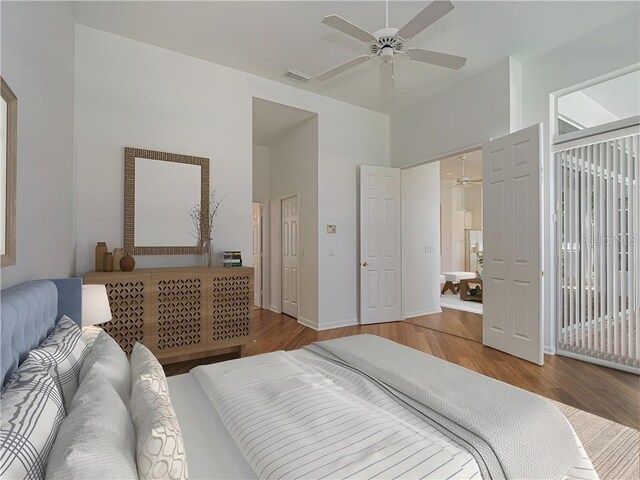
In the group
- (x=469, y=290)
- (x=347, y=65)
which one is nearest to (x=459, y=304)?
(x=469, y=290)

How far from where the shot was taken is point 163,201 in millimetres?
3547

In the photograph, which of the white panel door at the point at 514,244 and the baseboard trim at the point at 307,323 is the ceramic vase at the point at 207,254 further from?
the white panel door at the point at 514,244

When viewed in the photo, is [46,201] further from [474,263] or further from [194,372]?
[474,263]

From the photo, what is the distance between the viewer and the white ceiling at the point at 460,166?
7.19 meters

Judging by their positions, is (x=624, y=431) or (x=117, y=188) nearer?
(x=624, y=431)

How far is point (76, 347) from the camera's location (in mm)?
1391

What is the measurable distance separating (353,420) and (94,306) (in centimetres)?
183

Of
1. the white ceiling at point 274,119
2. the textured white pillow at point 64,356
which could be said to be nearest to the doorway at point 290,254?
the white ceiling at point 274,119

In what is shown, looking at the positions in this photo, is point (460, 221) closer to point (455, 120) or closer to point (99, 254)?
point (455, 120)

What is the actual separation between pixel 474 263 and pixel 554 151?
20.1ft

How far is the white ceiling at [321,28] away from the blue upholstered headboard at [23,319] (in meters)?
2.66

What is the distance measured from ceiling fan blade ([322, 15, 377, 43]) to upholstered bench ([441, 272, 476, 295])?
5.87 metres

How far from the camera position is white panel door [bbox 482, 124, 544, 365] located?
10.9 ft

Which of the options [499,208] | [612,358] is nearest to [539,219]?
[499,208]
